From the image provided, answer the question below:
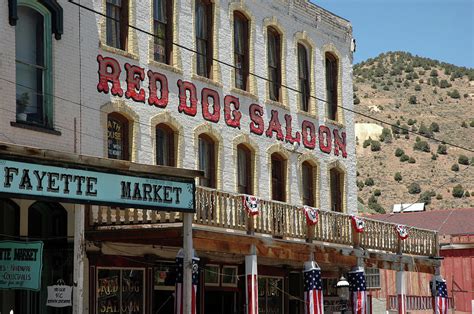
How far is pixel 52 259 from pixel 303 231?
6724mm

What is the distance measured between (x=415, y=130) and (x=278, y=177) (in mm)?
69582

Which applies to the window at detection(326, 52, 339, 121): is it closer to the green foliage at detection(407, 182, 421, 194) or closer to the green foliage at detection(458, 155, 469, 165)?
the green foliage at detection(407, 182, 421, 194)

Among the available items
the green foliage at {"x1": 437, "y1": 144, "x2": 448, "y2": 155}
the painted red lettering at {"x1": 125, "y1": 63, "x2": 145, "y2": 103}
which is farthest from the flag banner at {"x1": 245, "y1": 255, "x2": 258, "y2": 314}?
the green foliage at {"x1": 437, "y1": 144, "x2": 448, "y2": 155}

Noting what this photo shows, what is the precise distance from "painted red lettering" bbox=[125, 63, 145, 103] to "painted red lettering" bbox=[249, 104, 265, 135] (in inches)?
196

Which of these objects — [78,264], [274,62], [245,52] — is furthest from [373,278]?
[78,264]

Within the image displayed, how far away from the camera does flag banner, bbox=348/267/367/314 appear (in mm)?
25317

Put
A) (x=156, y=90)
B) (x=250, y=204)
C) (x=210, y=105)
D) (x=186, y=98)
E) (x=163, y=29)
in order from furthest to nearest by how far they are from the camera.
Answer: (x=210, y=105), (x=186, y=98), (x=163, y=29), (x=156, y=90), (x=250, y=204)

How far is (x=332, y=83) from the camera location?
3119cm

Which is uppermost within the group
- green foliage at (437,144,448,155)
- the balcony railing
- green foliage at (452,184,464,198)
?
green foliage at (437,144,448,155)

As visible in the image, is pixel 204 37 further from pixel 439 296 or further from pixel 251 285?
pixel 439 296

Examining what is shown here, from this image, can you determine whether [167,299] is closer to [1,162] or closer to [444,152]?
[1,162]

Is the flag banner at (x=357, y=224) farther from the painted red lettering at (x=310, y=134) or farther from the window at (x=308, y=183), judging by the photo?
the painted red lettering at (x=310, y=134)

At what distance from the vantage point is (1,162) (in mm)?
14398

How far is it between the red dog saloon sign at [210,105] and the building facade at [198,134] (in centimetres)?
4
